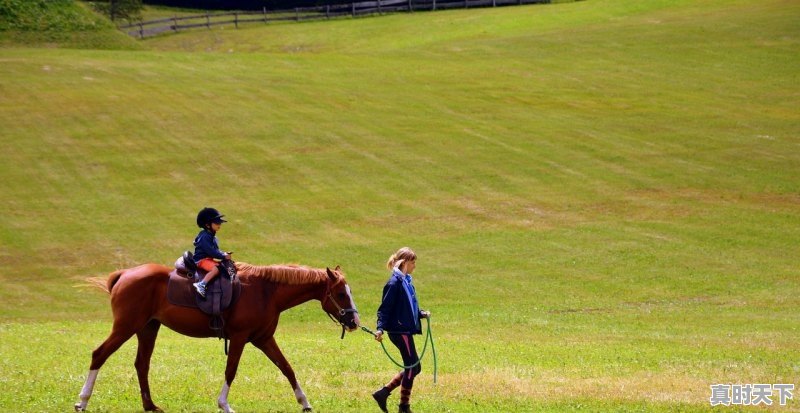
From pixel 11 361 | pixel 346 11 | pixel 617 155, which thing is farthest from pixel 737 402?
pixel 346 11

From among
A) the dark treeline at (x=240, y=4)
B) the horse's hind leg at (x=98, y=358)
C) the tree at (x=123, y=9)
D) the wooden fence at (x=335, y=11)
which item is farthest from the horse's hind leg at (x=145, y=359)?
the dark treeline at (x=240, y=4)

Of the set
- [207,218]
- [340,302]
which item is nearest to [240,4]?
[207,218]

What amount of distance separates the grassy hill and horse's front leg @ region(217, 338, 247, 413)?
61472 millimetres

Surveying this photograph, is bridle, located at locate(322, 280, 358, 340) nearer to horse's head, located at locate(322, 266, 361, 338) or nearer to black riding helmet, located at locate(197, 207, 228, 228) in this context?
horse's head, located at locate(322, 266, 361, 338)

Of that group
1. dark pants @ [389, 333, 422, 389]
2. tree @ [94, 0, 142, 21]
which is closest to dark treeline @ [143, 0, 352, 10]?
tree @ [94, 0, 142, 21]

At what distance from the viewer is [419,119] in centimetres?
5675

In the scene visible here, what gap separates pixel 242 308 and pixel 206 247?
1112mm

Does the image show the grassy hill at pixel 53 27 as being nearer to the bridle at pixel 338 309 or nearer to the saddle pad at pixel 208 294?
the saddle pad at pixel 208 294

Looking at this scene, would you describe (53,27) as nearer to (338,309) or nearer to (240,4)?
(240,4)

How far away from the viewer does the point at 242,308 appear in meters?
15.2

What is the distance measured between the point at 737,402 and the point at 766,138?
41.6m

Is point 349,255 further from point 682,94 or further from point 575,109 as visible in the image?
point 682,94

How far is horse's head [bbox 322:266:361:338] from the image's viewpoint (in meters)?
15.0

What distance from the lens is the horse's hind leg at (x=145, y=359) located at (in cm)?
1509
